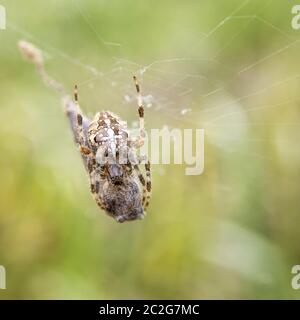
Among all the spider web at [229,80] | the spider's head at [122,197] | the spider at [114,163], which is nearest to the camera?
the spider at [114,163]

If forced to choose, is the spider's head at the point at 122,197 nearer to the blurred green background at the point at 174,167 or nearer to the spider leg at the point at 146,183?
the spider leg at the point at 146,183

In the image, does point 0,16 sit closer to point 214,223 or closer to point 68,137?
point 68,137

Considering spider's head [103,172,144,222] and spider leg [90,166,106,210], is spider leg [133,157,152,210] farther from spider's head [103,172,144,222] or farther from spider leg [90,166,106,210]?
spider leg [90,166,106,210]

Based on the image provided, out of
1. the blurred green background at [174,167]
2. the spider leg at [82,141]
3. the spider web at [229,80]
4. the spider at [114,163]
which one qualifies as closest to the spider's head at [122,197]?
the spider at [114,163]

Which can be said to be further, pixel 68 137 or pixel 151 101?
pixel 68 137

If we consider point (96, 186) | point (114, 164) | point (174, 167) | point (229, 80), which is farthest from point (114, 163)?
point (229, 80)

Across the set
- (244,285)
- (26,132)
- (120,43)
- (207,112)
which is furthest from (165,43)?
(244,285)
